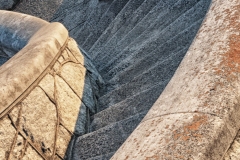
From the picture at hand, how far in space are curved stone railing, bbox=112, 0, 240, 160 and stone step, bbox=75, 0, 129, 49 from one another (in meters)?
2.56

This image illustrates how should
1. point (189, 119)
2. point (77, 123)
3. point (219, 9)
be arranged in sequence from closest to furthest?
point (189, 119) < point (219, 9) < point (77, 123)

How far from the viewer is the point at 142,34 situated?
125 inches

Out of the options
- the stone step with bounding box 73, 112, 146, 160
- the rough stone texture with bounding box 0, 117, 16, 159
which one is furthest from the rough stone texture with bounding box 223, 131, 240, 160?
the rough stone texture with bounding box 0, 117, 16, 159

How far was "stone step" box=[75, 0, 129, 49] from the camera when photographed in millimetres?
3984

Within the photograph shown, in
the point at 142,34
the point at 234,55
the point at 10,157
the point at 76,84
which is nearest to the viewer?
the point at 234,55

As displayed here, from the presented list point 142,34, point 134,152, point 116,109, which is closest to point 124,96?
point 116,109

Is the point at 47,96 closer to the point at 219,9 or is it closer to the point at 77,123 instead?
the point at 77,123

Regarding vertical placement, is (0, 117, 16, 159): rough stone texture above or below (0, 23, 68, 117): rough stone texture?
below

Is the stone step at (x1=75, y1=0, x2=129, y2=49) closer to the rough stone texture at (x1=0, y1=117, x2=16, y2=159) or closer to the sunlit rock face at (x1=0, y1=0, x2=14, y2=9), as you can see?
the sunlit rock face at (x1=0, y1=0, x2=14, y2=9)

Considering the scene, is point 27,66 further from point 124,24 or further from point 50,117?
point 124,24

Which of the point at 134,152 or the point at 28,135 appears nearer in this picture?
the point at 134,152

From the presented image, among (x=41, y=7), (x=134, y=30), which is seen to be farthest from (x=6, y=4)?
(x=134, y=30)

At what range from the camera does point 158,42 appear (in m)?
2.82

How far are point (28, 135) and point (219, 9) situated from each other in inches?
47.1
